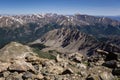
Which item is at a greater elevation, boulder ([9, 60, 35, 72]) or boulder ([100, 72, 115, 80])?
boulder ([9, 60, 35, 72])

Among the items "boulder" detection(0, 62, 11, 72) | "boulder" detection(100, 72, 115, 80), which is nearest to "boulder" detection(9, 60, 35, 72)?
"boulder" detection(0, 62, 11, 72)

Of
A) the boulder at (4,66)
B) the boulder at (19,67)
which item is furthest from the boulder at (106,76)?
the boulder at (4,66)

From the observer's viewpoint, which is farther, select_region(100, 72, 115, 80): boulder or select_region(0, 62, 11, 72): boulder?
select_region(0, 62, 11, 72): boulder

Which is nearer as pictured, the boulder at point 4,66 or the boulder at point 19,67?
the boulder at point 19,67

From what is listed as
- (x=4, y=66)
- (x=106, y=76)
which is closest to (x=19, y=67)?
(x=4, y=66)

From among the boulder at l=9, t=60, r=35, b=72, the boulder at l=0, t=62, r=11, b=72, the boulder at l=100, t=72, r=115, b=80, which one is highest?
the boulder at l=9, t=60, r=35, b=72

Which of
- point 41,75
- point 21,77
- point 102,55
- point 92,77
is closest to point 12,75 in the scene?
point 21,77

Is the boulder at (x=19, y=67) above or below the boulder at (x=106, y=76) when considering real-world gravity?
above

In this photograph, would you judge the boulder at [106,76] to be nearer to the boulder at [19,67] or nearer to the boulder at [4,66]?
the boulder at [19,67]

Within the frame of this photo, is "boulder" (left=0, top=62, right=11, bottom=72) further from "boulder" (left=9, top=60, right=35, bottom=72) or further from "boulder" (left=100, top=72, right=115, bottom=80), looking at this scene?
"boulder" (left=100, top=72, right=115, bottom=80)

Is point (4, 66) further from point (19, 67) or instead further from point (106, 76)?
point (106, 76)

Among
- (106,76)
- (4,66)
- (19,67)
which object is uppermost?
(19,67)
